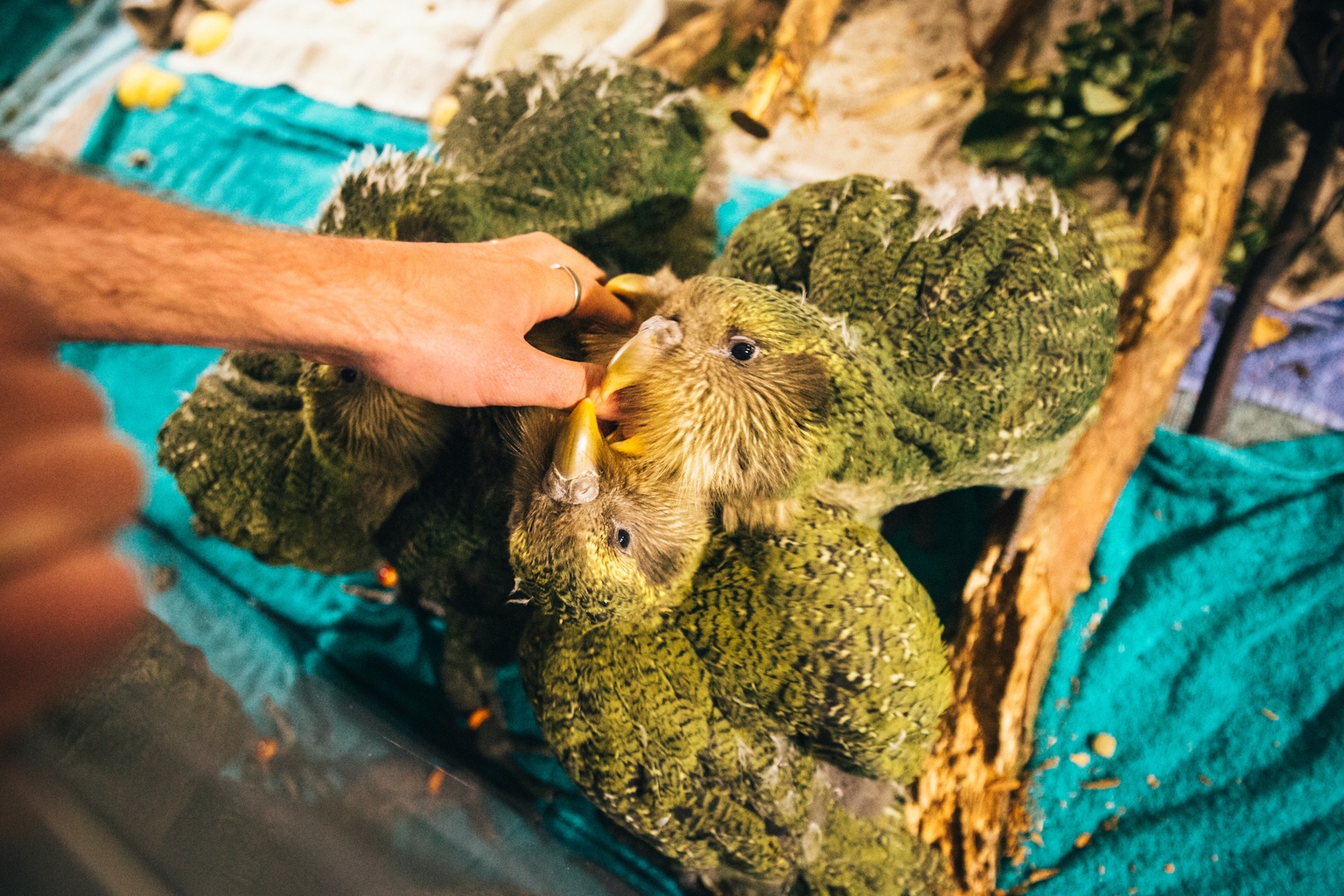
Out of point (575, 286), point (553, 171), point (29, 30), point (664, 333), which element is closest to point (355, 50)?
point (29, 30)

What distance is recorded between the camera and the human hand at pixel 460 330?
880 millimetres

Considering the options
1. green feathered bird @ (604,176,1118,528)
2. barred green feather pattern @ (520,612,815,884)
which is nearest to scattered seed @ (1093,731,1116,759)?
green feathered bird @ (604,176,1118,528)

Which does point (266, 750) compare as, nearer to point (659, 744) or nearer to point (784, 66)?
point (659, 744)

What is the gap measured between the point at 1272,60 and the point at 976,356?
1.15 meters

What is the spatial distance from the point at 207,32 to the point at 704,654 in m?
3.33

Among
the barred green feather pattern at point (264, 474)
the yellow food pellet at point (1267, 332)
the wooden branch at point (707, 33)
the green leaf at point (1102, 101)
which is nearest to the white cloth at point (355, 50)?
the wooden branch at point (707, 33)

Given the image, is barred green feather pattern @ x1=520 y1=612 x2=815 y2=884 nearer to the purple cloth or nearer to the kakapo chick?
the kakapo chick

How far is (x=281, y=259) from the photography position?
829 mm

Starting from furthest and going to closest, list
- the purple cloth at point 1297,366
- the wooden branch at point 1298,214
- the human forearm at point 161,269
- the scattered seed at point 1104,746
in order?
the purple cloth at point 1297,366 → the wooden branch at point 1298,214 → the scattered seed at point 1104,746 → the human forearm at point 161,269

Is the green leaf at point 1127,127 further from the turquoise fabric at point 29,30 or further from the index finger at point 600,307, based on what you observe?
the turquoise fabric at point 29,30

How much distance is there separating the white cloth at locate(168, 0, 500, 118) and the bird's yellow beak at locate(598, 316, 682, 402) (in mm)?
2087

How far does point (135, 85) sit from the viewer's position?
2.75 m

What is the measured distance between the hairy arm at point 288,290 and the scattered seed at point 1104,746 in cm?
134

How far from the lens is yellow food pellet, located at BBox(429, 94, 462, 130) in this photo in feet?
7.70
